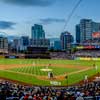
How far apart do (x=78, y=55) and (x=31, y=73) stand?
1584 cm

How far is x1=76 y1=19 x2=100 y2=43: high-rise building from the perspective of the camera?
5397 cm

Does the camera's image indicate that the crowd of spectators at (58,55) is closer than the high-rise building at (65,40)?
Yes

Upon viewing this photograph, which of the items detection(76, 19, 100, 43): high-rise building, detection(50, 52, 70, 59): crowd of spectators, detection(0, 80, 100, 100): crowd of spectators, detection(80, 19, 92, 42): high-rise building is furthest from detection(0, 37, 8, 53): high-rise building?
detection(0, 80, 100, 100): crowd of spectators

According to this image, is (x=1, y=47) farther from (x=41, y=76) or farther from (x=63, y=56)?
(x=41, y=76)

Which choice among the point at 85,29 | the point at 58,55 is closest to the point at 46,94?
the point at 58,55

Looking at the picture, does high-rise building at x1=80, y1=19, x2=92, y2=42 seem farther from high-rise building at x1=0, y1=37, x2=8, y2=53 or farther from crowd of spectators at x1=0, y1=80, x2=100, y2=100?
crowd of spectators at x1=0, y1=80, x2=100, y2=100

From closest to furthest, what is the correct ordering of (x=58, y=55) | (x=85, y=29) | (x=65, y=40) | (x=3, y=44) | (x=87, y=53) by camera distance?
1. (x=87, y=53)
2. (x=58, y=55)
3. (x=3, y=44)
4. (x=65, y=40)
5. (x=85, y=29)

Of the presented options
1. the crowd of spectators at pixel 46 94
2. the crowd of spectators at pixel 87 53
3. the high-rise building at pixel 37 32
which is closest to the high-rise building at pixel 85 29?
the high-rise building at pixel 37 32

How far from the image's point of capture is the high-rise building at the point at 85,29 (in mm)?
53969

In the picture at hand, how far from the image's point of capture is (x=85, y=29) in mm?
59406

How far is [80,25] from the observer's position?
56906 mm

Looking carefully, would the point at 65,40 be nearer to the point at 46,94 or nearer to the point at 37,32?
the point at 37,32

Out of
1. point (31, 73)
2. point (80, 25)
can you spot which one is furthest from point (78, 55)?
point (80, 25)

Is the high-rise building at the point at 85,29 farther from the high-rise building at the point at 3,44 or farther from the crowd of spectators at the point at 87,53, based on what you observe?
the high-rise building at the point at 3,44
